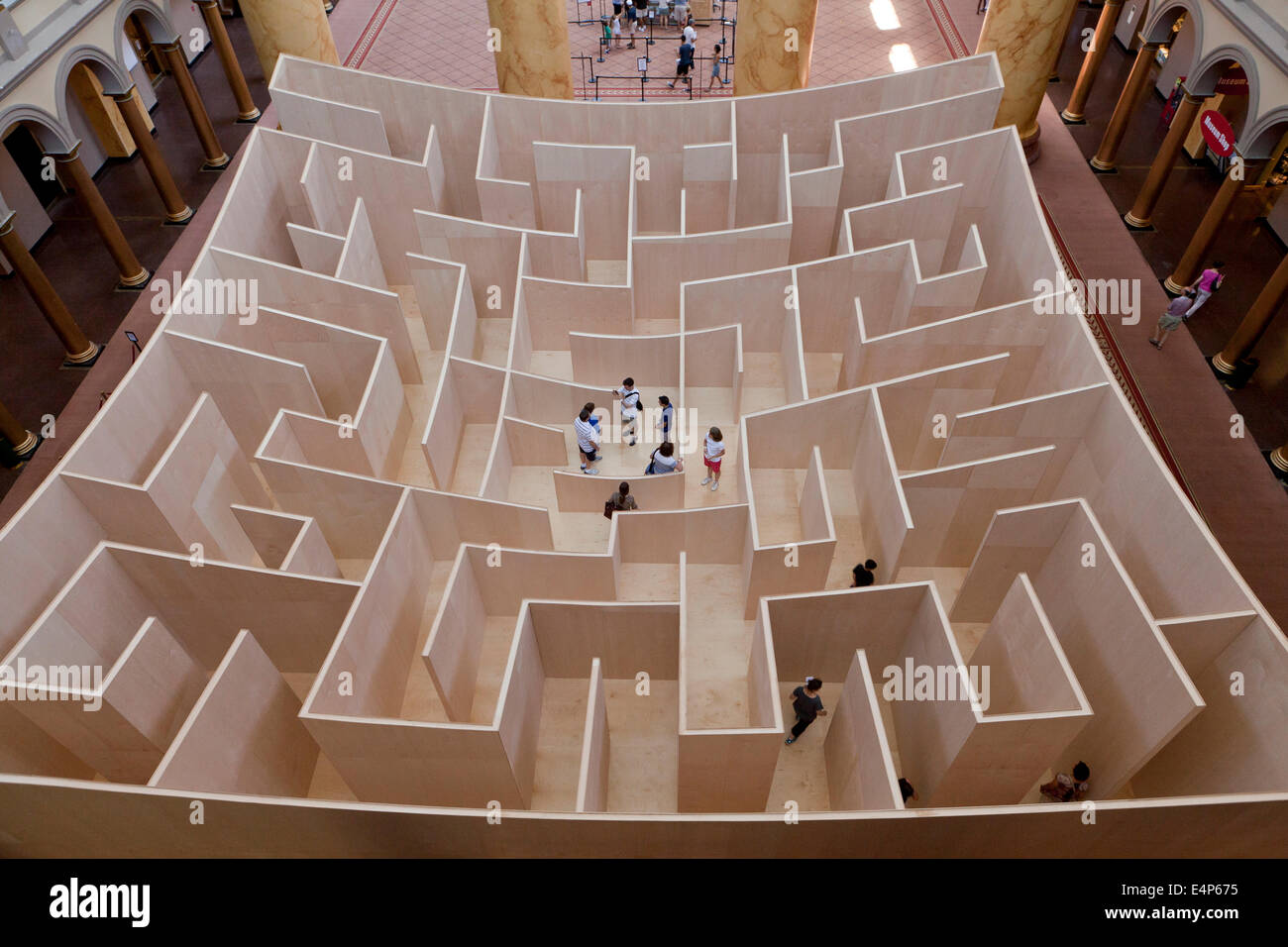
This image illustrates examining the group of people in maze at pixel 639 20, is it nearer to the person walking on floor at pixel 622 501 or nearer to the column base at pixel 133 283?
the column base at pixel 133 283

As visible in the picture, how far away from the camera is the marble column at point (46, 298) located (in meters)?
12.4

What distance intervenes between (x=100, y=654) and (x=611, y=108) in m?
10.4

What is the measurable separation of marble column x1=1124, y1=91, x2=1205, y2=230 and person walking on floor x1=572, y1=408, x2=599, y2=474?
11.4 m

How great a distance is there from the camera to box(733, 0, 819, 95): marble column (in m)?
13.5

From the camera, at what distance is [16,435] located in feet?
40.3

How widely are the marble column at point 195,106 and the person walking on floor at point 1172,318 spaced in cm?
1777

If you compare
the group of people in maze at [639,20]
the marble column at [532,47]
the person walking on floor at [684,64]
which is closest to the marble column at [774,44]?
the marble column at [532,47]

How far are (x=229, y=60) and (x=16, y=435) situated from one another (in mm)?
9954

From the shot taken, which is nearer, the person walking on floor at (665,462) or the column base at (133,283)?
the person walking on floor at (665,462)

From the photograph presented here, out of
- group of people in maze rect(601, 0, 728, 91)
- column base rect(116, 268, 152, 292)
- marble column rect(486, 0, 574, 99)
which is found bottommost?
column base rect(116, 268, 152, 292)

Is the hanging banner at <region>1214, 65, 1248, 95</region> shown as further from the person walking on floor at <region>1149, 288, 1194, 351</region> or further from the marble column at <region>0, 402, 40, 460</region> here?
the marble column at <region>0, 402, 40, 460</region>

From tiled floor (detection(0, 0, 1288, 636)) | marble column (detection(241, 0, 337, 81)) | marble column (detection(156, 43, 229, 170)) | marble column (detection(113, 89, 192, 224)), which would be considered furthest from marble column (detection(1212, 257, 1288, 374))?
marble column (detection(156, 43, 229, 170))

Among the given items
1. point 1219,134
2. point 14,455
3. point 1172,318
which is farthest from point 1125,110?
point 14,455

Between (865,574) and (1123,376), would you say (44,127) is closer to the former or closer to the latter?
(865,574)
